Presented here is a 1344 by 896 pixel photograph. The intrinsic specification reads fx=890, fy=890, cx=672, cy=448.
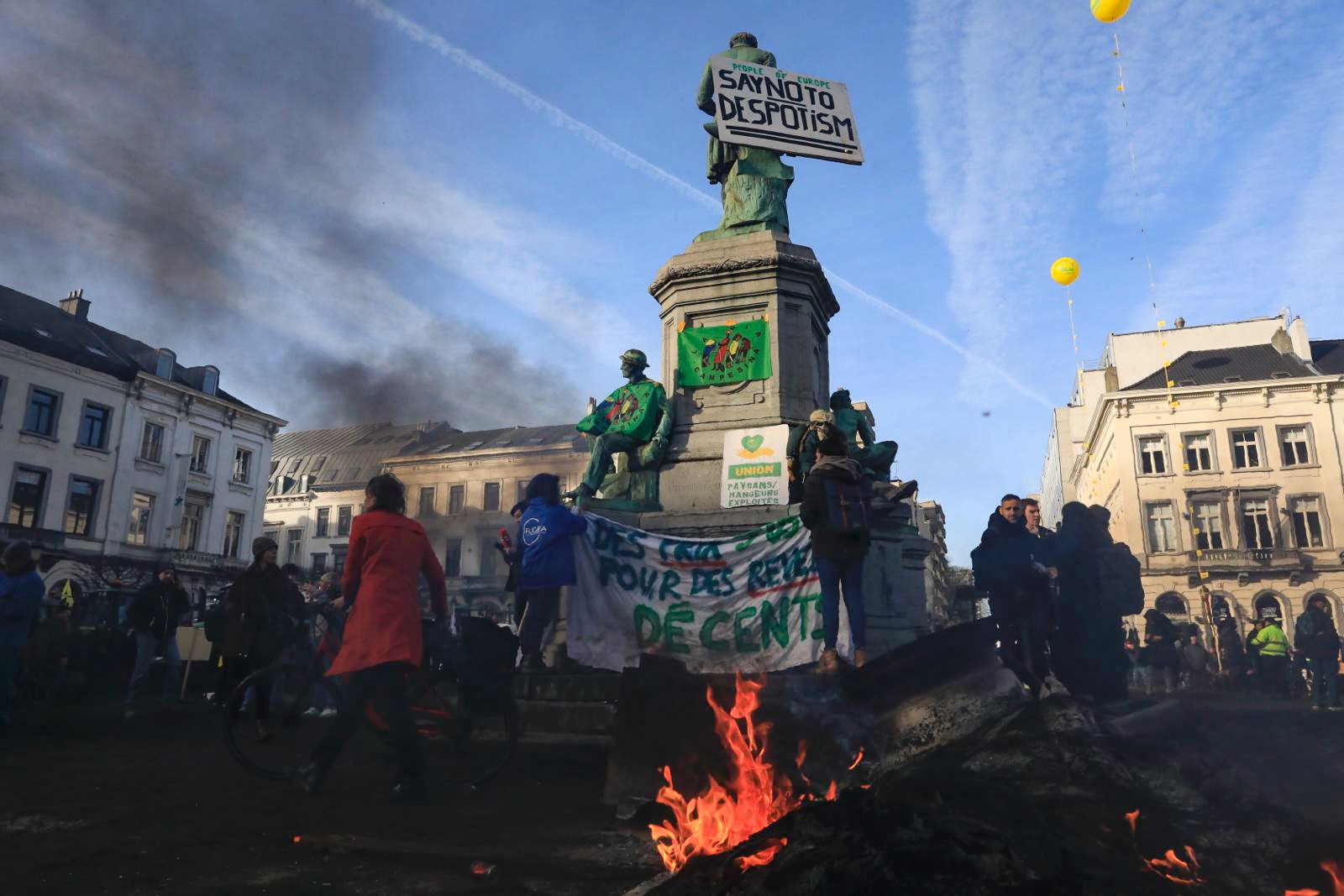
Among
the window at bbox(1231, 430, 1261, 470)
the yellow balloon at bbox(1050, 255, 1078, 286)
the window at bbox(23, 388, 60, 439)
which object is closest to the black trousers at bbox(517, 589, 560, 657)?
the yellow balloon at bbox(1050, 255, 1078, 286)

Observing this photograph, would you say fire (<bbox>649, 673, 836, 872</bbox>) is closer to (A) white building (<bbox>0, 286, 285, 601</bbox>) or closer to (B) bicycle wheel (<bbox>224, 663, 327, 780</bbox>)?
(B) bicycle wheel (<bbox>224, 663, 327, 780</bbox>)

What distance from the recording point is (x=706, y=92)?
12.0 metres

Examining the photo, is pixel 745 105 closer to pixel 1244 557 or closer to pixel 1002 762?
pixel 1002 762

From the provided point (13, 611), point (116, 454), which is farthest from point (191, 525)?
point (13, 611)

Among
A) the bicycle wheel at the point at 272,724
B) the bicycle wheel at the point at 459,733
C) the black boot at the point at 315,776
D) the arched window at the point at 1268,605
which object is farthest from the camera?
the arched window at the point at 1268,605

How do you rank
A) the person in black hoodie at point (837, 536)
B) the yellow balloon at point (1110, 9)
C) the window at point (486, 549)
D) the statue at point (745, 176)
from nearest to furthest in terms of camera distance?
the person in black hoodie at point (837, 536) < the statue at point (745, 176) < the yellow balloon at point (1110, 9) < the window at point (486, 549)

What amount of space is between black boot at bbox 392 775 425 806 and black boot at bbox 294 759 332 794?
48 cm

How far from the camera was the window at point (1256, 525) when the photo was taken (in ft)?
141

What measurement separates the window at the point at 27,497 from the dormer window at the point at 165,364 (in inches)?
322

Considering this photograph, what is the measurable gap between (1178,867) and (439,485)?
6308 cm

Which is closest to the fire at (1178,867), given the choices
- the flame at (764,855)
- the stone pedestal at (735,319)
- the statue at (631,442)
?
the flame at (764,855)

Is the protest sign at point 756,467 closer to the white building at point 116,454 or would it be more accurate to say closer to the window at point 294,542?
the white building at point 116,454

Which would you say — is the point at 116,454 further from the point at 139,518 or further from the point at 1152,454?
the point at 1152,454

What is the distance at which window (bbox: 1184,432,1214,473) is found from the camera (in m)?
45.2
